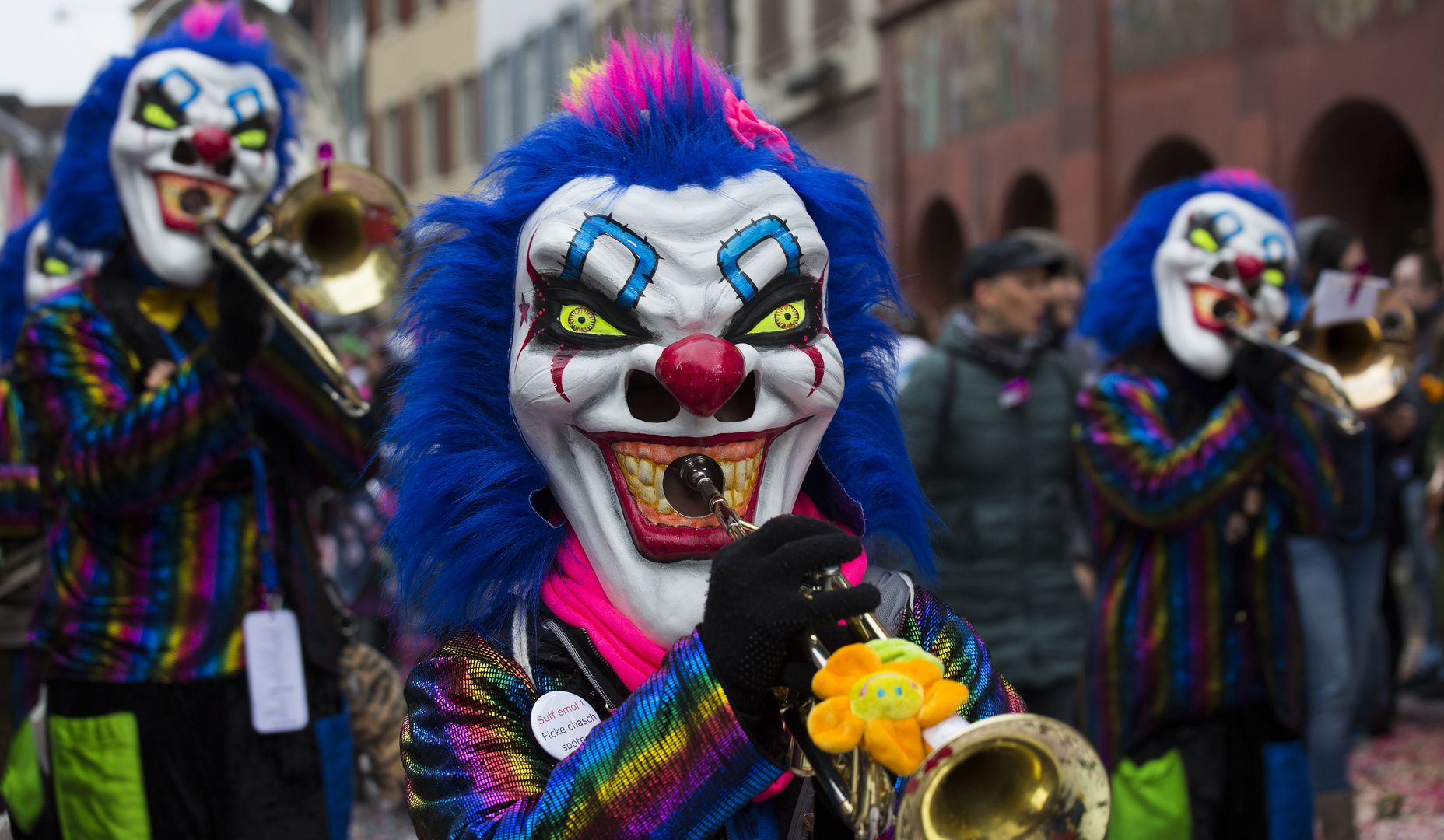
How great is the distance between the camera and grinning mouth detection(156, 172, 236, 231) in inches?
129

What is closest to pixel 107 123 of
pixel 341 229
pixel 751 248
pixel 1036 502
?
pixel 341 229

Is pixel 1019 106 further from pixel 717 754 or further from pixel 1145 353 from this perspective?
pixel 717 754

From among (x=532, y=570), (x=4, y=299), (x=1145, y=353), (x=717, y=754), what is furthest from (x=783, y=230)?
(x=4, y=299)

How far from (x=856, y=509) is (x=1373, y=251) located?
9.55 meters

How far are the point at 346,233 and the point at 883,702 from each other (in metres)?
2.36

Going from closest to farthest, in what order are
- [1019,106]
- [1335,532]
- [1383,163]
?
1. [1335,532]
2. [1383,163]
3. [1019,106]

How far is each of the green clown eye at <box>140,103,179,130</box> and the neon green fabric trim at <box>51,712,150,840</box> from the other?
4.07 feet

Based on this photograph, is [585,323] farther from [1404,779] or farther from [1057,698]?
[1404,779]

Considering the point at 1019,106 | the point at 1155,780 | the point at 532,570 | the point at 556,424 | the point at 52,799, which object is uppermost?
the point at 1019,106

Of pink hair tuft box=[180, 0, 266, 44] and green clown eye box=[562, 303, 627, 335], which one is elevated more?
pink hair tuft box=[180, 0, 266, 44]

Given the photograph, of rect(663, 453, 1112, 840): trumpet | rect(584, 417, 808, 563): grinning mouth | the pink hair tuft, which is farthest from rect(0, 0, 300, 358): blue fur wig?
rect(663, 453, 1112, 840): trumpet

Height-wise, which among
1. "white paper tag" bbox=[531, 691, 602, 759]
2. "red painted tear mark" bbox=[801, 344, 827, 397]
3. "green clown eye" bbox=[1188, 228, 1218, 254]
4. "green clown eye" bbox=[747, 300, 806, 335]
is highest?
"green clown eye" bbox=[1188, 228, 1218, 254]

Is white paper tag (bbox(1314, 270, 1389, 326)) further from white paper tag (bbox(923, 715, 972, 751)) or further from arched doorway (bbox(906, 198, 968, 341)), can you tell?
arched doorway (bbox(906, 198, 968, 341))

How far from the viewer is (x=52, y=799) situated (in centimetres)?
305
